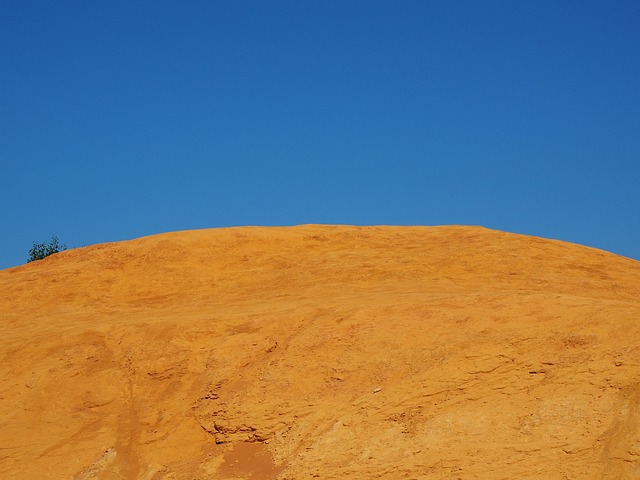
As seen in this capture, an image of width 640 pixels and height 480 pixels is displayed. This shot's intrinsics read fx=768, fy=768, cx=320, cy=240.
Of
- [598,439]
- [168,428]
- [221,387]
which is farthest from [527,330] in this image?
[168,428]

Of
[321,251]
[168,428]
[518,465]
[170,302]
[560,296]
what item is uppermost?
[321,251]

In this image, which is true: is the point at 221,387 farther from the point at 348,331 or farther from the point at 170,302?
the point at 170,302

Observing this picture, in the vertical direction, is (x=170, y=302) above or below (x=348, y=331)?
above

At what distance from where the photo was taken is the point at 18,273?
66.5 ft

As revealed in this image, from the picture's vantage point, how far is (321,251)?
19375mm

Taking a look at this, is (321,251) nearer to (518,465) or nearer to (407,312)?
(407,312)

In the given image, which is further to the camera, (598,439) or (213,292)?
(213,292)

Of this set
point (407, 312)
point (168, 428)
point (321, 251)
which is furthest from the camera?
point (321, 251)

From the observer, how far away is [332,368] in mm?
12367

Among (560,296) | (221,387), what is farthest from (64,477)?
(560,296)

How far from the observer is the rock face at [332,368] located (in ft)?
32.8

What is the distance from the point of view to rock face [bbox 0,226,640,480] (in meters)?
10.0

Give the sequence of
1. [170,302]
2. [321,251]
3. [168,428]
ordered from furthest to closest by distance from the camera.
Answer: [321,251] < [170,302] < [168,428]

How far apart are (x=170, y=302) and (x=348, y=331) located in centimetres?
551
